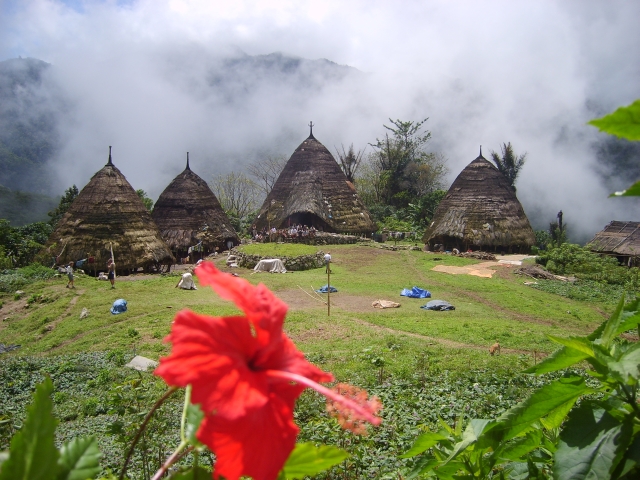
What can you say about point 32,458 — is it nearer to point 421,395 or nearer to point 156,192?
point 421,395

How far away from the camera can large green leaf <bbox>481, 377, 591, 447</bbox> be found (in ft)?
3.23

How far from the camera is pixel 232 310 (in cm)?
1289

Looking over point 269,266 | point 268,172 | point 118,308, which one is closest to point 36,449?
point 118,308

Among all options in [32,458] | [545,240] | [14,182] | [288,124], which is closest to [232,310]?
[32,458]

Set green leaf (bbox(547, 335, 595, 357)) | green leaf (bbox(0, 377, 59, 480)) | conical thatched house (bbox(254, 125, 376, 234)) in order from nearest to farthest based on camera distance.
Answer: green leaf (bbox(0, 377, 59, 480)) < green leaf (bbox(547, 335, 595, 357)) < conical thatched house (bbox(254, 125, 376, 234))

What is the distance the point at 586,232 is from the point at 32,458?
3999cm

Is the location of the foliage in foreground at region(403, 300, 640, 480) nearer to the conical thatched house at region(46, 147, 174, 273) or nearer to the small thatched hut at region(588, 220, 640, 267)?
the conical thatched house at region(46, 147, 174, 273)

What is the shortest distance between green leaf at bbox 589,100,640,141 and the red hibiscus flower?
22.5 inches

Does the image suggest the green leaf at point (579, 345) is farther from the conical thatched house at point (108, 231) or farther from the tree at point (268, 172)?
the tree at point (268, 172)

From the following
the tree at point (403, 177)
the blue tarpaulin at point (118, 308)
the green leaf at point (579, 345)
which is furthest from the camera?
the tree at point (403, 177)

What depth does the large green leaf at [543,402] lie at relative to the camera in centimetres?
98

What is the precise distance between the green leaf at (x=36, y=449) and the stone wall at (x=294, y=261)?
20637mm

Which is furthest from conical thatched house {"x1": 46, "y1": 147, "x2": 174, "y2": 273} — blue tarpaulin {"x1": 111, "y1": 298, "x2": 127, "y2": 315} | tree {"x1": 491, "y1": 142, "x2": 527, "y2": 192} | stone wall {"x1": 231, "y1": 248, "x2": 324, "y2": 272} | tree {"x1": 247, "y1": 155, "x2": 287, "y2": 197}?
tree {"x1": 491, "y1": 142, "x2": 527, "y2": 192}

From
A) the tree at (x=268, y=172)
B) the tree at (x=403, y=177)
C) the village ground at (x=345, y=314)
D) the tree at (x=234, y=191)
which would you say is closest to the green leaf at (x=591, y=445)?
the village ground at (x=345, y=314)
